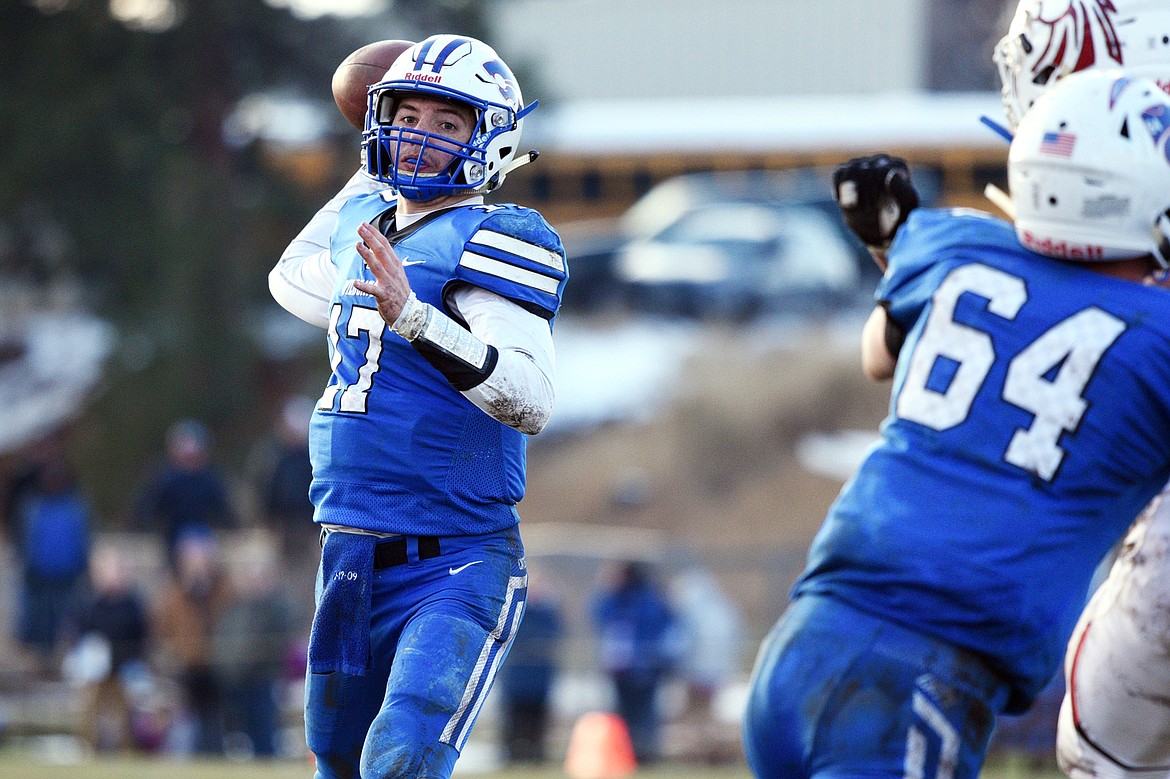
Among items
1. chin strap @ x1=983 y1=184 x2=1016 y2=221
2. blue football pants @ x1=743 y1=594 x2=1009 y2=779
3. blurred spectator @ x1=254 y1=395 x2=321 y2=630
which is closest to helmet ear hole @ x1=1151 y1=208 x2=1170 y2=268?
chin strap @ x1=983 y1=184 x2=1016 y2=221

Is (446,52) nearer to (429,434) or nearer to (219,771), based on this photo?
(429,434)

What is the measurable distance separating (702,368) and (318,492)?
21.9 metres

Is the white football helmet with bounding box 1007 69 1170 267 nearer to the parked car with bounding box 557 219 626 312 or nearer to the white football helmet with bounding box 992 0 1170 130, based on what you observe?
the white football helmet with bounding box 992 0 1170 130

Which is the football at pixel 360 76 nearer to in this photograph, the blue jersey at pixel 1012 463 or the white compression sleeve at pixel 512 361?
the white compression sleeve at pixel 512 361

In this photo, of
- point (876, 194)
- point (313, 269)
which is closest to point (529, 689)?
point (313, 269)

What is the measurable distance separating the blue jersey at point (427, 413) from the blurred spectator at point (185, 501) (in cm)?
791

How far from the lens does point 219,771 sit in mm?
8359

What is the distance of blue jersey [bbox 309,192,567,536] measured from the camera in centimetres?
385

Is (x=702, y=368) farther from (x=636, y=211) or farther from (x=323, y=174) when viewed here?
(x=323, y=174)

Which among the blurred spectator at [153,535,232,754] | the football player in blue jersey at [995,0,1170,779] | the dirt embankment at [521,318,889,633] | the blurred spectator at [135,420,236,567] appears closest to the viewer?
the football player in blue jersey at [995,0,1170,779]

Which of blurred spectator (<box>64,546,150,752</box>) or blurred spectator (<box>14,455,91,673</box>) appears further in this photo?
blurred spectator (<box>14,455,91,673</box>)

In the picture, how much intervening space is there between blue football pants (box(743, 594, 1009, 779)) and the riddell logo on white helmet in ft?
2.44

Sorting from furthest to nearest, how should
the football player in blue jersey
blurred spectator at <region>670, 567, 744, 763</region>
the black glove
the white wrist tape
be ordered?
blurred spectator at <region>670, 567, 744, 763</region> → the black glove → the white wrist tape → the football player in blue jersey

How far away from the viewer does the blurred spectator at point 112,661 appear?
10.6 m
